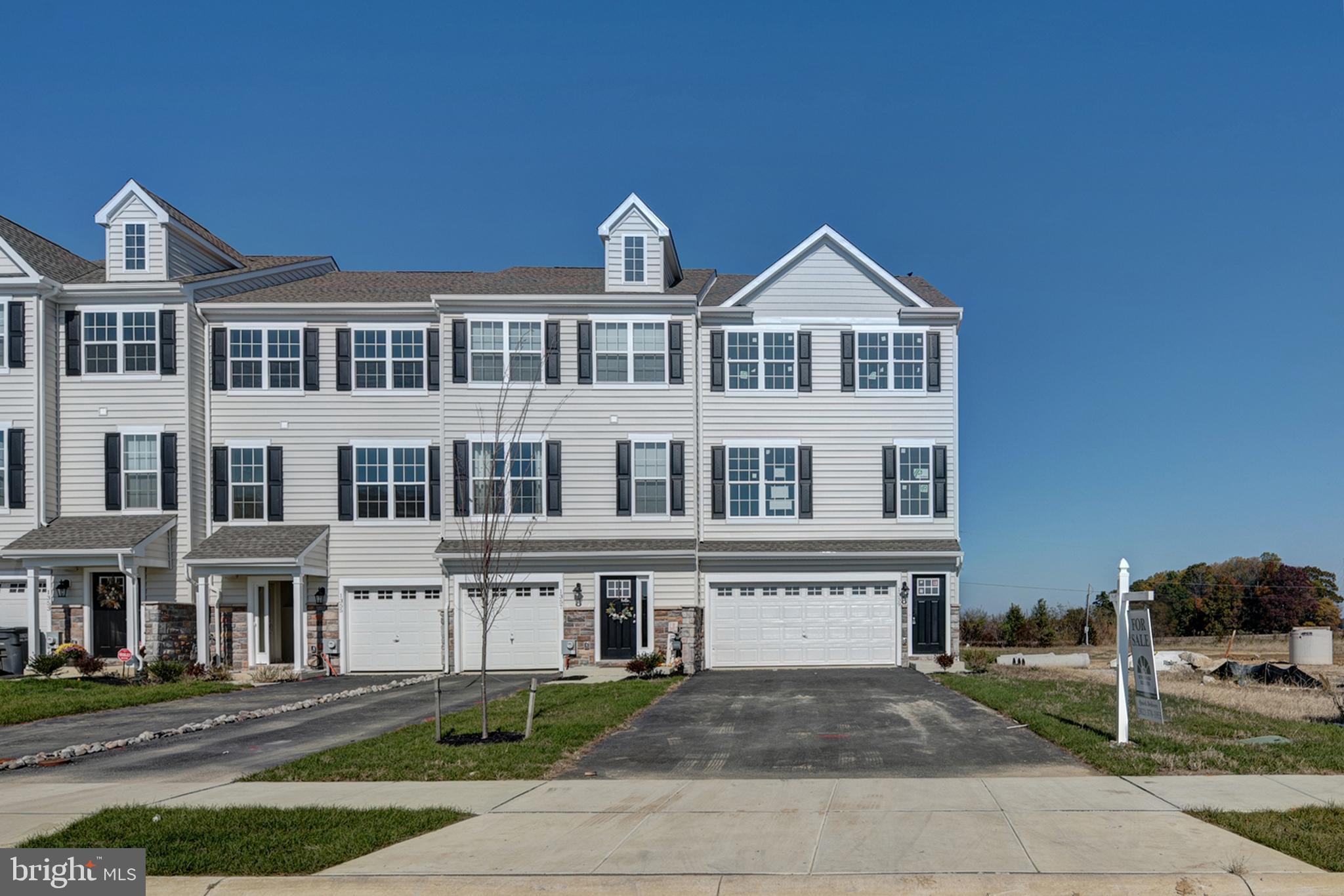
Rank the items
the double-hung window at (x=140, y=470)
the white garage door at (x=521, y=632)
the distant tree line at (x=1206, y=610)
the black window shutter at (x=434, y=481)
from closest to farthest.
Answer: the double-hung window at (x=140, y=470) < the white garage door at (x=521, y=632) < the black window shutter at (x=434, y=481) < the distant tree line at (x=1206, y=610)

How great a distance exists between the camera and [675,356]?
91.9 ft

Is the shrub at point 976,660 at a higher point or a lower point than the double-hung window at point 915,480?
lower

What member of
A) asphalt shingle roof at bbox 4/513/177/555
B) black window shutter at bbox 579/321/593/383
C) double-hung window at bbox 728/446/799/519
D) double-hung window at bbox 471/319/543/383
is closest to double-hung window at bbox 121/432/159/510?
asphalt shingle roof at bbox 4/513/177/555

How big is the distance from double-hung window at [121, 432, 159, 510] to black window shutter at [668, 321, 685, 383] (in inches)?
497

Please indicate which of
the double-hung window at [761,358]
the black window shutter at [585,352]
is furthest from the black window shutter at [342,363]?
the double-hung window at [761,358]

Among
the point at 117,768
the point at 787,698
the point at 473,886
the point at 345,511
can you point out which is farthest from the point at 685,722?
the point at 345,511

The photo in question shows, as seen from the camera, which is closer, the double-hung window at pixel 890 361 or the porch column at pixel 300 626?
the porch column at pixel 300 626

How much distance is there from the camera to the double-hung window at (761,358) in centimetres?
2836

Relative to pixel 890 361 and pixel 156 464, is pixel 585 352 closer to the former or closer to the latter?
pixel 890 361

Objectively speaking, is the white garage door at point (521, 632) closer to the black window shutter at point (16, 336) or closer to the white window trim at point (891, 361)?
the white window trim at point (891, 361)

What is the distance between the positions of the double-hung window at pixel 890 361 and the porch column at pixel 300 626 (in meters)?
14.6

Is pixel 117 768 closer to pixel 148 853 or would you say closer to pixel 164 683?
pixel 148 853

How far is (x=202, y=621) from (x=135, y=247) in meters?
9.37

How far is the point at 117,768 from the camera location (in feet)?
42.8
